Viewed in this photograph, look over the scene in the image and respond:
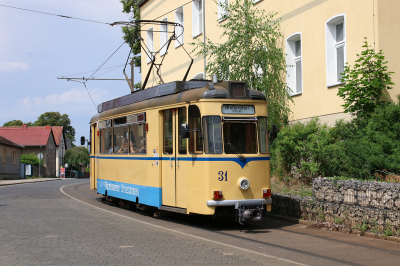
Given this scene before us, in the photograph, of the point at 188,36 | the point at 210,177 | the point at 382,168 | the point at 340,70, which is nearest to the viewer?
the point at 210,177

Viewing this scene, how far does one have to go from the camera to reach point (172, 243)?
8883 millimetres

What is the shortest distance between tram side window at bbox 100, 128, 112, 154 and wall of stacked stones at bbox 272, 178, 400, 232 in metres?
6.09

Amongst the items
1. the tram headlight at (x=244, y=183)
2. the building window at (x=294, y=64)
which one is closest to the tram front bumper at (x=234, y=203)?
the tram headlight at (x=244, y=183)

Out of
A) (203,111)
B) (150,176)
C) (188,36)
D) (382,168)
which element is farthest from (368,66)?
(188,36)

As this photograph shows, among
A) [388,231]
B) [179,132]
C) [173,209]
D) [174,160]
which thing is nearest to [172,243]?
[173,209]

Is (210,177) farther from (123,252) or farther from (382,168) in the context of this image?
(382,168)

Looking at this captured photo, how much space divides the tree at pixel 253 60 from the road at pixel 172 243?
6594 mm

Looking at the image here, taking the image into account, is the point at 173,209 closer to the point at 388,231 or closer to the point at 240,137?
the point at 240,137

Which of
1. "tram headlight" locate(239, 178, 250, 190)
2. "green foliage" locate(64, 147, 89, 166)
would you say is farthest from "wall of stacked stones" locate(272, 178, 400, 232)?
"green foliage" locate(64, 147, 89, 166)

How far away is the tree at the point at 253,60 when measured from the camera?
59.4 feet

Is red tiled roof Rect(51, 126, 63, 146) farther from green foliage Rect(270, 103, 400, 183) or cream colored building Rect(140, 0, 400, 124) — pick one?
green foliage Rect(270, 103, 400, 183)

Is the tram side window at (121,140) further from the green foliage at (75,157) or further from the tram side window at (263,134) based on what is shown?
the green foliage at (75,157)

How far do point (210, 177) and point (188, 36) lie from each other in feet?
63.3

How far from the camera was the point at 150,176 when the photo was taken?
494 inches
